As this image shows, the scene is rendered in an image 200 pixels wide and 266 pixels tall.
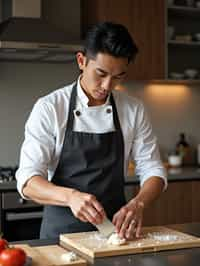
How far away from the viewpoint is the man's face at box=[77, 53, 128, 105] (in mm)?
1768

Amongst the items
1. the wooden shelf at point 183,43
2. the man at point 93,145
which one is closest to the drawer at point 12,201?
the man at point 93,145

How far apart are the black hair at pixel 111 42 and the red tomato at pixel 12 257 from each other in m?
0.73

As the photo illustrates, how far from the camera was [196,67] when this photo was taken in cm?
410

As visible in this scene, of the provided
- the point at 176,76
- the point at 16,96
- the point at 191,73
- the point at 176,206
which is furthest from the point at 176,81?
the point at 16,96

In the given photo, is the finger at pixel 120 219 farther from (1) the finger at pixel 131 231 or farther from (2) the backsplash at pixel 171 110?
(2) the backsplash at pixel 171 110

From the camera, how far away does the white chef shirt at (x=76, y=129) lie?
1840mm

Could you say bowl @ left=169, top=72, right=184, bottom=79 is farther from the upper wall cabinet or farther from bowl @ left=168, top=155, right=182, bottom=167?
bowl @ left=168, top=155, right=182, bottom=167

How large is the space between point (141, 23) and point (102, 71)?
72.6 inches

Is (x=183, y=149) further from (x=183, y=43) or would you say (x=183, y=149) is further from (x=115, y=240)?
(x=115, y=240)

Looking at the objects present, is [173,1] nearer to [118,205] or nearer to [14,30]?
[14,30]

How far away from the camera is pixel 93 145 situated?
195cm

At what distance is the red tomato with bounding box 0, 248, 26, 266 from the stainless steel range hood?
6.26 ft

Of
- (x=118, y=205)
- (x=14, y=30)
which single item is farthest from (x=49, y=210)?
(x=14, y=30)

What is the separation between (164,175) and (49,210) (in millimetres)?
437
